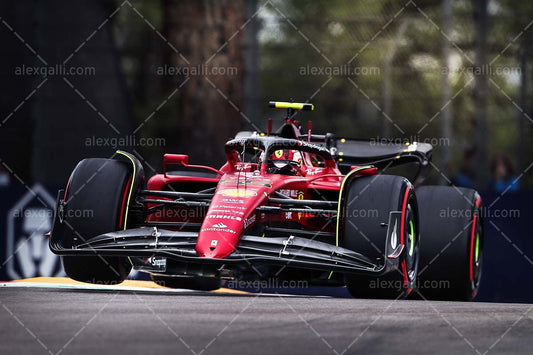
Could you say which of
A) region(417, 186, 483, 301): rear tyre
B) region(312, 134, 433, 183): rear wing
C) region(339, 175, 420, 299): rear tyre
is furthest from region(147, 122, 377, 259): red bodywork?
region(417, 186, 483, 301): rear tyre

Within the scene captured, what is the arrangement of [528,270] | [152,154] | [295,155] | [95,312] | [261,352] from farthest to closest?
[152,154]
[528,270]
[295,155]
[95,312]
[261,352]

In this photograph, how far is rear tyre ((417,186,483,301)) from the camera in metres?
8.68

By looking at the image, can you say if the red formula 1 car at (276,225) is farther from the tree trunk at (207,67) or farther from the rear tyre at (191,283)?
the tree trunk at (207,67)

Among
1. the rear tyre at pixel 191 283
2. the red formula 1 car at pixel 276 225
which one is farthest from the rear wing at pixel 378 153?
the rear tyre at pixel 191 283

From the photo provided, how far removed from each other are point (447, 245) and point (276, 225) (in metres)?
1.47

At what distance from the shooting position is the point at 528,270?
10469mm

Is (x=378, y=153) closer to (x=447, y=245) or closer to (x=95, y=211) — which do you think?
(x=447, y=245)

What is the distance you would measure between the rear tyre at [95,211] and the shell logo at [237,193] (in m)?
0.82

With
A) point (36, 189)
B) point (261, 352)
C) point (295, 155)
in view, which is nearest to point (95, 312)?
point (261, 352)

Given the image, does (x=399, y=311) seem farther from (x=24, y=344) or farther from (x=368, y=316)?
(x=24, y=344)

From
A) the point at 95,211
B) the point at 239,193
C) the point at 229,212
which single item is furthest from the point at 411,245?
the point at 95,211

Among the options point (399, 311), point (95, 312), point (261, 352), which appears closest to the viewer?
point (261, 352)

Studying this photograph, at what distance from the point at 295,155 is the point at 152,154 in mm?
9679

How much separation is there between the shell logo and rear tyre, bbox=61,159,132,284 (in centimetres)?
82
